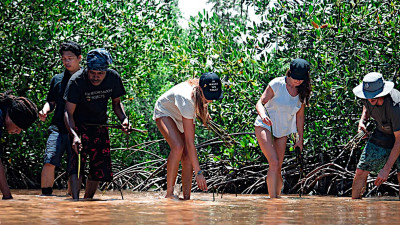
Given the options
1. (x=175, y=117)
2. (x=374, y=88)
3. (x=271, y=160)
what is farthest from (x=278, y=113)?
(x=175, y=117)

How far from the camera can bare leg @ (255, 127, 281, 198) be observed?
5.72m

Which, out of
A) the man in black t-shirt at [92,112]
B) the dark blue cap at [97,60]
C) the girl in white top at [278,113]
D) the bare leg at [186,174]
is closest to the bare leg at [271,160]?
the girl in white top at [278,113]

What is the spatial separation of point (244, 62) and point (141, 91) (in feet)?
7.86

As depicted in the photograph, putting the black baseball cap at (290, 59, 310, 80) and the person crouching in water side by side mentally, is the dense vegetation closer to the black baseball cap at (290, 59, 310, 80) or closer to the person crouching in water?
the black baseball cap at (290, 59, 310, 80)

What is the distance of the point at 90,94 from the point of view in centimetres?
528

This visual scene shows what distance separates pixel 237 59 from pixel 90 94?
3.47m

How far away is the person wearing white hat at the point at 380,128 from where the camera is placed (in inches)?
219

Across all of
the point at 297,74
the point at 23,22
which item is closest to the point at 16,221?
the point at 297,74

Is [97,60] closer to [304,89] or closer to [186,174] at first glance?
[186,174]

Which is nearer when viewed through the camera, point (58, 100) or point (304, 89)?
point (304, 89)

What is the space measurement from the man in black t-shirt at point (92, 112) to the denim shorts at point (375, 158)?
2291 mm

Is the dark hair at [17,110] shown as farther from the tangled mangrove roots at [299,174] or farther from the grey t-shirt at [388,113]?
the grey t-shirt at [388,113]

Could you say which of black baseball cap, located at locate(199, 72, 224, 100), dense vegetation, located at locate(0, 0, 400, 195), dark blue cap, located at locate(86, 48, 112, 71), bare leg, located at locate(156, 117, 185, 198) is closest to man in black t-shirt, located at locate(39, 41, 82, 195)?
dark blue cap, located at locate(86, 48, 112, 71)

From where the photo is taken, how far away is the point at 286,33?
8.31 m
